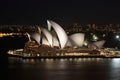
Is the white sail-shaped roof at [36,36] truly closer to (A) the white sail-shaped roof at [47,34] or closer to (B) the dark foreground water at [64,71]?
(A) the white sail-shaped roof at [47,34]

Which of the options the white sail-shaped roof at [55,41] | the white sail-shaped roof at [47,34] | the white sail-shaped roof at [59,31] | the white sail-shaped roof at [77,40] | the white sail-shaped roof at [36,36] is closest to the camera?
the white sail-shaped roof at [59,31]

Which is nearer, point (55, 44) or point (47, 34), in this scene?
point (47, 34)

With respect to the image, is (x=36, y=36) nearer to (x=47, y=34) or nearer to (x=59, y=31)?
(x=47, y=34)

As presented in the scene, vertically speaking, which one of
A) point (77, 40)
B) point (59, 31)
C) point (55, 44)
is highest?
point (59, 31)

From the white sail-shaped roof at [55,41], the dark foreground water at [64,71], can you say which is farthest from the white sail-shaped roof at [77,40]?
the dark foreground water at [64,71]

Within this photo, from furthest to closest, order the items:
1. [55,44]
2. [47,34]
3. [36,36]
→ [36,36]
[55,44]
[47,34]

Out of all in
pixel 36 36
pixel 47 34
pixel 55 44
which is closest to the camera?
pixel 47 34

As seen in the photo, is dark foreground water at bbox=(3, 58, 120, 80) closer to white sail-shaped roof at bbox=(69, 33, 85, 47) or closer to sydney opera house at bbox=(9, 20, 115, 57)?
sydney opera house at bbox=(9, 20, 115, 57)

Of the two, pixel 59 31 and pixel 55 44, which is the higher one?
pixel 59 31

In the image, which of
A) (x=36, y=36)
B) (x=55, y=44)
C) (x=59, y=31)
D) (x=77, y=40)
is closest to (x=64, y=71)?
(x=59, y=31)
